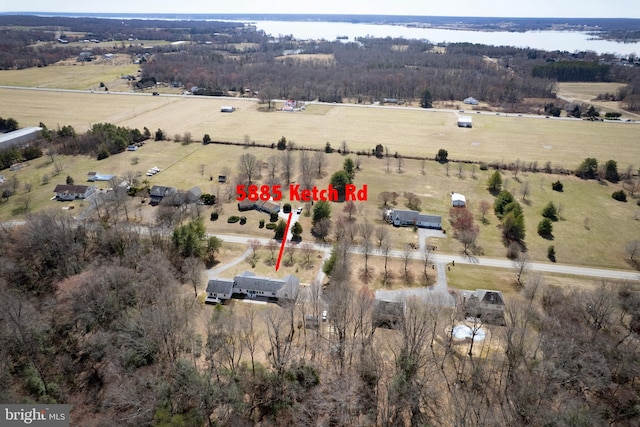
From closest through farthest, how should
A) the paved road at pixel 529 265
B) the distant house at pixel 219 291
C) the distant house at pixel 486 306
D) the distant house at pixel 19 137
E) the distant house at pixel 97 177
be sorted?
the distant house at pixel 486 306 < the distant house at pixel 219 291 < the paved road at pixel 529 265 < the distant house at pixel 97 177 < the distant house at pixel 19 137

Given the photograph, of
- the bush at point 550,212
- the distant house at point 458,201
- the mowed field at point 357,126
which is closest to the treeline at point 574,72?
the mowed field at point 357,126

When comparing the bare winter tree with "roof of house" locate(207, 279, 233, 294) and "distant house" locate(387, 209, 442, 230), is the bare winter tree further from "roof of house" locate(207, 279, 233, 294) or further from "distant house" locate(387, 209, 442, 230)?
"distant house" locate(387, 209, 442, 230)

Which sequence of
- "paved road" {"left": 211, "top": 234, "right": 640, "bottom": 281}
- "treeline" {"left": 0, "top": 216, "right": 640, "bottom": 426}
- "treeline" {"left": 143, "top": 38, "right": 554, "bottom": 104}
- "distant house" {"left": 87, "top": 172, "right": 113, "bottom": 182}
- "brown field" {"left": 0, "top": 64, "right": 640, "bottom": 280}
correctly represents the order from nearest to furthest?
"treeline" {"left": 0, "top": 216, "right": 640, "bottom": 426} → "paved road" {"left": 211, "top": 234, "right": 640, "bottom": 281} → "brown field" {"left": 0, "top": 64, "right": 640, "bottom": 280} → "distant house" {"left": 87, "top": 172, "right": 113, "bottom": 182} → "treeline" {"left": 143, "top": 38, "right": 554, "bottom": 104}

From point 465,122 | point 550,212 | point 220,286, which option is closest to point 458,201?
point 550,212

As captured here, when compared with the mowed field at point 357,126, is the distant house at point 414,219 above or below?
below

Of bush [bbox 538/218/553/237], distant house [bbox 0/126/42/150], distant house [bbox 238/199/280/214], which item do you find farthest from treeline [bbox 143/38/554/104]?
bush [bbox 538/218/553/237]

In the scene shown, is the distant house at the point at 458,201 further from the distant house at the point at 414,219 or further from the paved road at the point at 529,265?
the paved road at the point at 529,265

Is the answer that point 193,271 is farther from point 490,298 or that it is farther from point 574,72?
point 574,72
